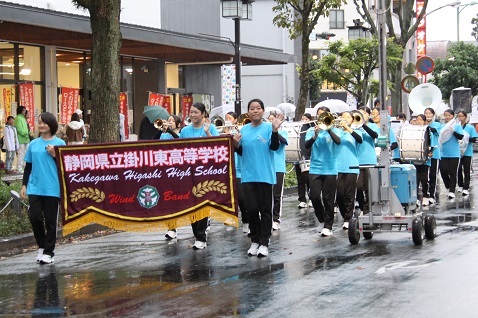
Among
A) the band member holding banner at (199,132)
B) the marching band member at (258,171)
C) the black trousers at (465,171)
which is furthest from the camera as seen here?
the black trousers at (465,171)

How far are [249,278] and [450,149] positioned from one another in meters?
11.3

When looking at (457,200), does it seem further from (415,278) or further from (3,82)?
(3,82)

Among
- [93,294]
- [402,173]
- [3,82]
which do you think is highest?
[3,82]

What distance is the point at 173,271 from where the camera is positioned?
11.0 metres

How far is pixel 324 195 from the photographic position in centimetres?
Result: 1412

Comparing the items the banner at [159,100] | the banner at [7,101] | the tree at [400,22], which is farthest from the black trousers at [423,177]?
the tree at [400,22]

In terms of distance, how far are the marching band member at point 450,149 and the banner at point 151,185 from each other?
9121 mm

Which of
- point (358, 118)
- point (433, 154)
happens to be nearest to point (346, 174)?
point (358, 118)

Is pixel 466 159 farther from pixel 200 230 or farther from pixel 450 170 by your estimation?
pixel 200 230

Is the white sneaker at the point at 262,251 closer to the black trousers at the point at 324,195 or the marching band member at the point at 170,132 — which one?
the black trousers at the point at 324,195

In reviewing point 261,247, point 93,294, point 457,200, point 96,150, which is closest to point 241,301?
point 93,294

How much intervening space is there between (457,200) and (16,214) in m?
9.25

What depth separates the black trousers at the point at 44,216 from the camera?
1172 centimetres

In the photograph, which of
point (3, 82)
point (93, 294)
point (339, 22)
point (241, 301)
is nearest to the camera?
point (241, 301)
